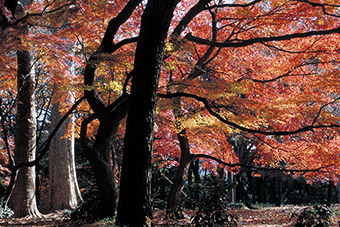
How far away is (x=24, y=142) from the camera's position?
8.73 meters

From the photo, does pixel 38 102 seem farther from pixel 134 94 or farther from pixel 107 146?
pixel 134 94

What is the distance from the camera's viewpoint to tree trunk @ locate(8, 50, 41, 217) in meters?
8.70

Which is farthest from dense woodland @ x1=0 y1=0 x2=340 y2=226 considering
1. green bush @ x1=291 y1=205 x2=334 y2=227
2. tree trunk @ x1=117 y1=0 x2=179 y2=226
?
green bush @ x1=291 y1=205 x2=334 y2=227

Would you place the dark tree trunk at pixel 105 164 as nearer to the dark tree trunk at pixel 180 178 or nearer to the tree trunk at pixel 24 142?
the dark tree trunk at pixel 180 178

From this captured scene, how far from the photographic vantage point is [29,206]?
8805mm

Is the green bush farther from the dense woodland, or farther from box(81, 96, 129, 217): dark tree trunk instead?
box(81, 96, 129, 217): dark tree trunk

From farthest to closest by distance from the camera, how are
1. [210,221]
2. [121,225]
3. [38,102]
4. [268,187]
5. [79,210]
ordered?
[268,187]
[38,102]
[79,210]
[210,221]
[121,225]

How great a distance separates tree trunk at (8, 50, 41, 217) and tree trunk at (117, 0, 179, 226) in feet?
17.7

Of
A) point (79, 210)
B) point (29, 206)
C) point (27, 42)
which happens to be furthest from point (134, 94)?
point (29, 206)

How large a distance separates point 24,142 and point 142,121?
5707 millimetres

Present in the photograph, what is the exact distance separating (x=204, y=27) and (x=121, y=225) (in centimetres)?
679

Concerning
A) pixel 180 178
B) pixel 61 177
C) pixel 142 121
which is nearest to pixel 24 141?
pixel 61 177

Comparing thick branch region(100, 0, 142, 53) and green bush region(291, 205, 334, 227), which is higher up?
thick branch region(100, 0, 142, 53)

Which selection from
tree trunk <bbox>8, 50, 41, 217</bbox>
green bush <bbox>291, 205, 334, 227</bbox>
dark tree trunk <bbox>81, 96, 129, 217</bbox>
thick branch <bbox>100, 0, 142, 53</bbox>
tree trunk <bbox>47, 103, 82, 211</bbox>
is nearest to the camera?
green bush <bbox>291, 205, 334, 227</bbox>
